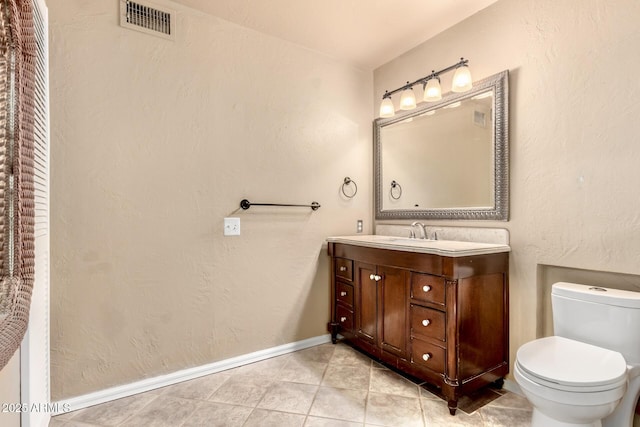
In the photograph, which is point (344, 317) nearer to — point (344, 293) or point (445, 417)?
point (344, 293)

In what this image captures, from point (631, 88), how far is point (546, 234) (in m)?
0.79

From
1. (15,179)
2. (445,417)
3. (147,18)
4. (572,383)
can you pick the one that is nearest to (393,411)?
(445,417)

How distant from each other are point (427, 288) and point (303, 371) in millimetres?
1032

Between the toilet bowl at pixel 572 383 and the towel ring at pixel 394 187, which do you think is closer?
the toilet bowl at pixel 572 383

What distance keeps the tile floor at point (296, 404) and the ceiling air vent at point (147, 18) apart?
2189 mm

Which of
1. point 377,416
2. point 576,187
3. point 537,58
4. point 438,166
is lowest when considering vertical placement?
point 377,416

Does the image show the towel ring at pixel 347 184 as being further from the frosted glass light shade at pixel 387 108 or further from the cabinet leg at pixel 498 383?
the cabinet leg at pixel 498 383

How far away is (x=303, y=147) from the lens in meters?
2.54

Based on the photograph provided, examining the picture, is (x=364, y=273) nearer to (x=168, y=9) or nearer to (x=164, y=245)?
(x=164, y=245)

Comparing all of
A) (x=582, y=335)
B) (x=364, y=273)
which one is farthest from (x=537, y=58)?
(x=364, y=273)

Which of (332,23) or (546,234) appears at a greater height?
(332,23)

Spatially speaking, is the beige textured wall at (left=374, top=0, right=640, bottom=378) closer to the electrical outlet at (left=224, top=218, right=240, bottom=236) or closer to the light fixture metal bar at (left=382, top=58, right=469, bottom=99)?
the light fixture metal bar at (left=382, top=58, right=469, bottom=99)

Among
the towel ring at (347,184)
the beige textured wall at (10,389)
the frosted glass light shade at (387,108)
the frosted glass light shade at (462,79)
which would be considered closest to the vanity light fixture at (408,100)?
the frosted glass light shade at (387,108)

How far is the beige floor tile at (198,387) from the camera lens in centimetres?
188
